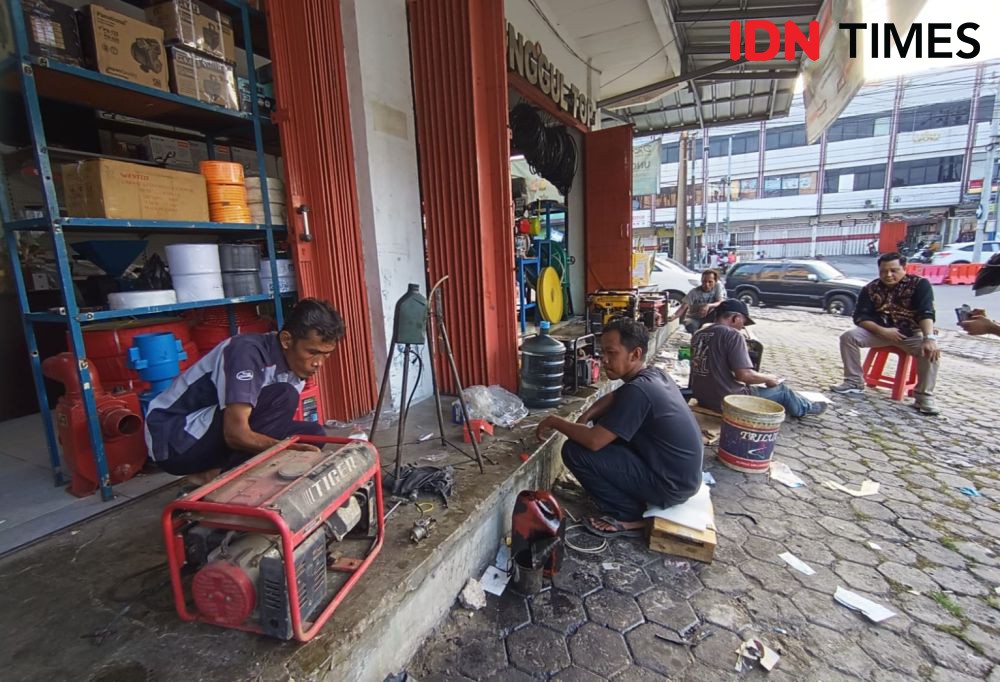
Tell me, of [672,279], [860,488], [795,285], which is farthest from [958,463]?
[795,285]

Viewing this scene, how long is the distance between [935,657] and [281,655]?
267cm

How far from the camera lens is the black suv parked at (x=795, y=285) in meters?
12.0

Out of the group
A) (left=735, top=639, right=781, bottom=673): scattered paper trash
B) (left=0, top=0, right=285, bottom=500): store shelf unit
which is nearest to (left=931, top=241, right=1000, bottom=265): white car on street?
(left=735, top=639, right=781, bottom=673): scattered paper trash

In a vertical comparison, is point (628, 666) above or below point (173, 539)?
below

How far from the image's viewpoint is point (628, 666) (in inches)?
77.2

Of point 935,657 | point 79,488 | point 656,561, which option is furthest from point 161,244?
point 935,657

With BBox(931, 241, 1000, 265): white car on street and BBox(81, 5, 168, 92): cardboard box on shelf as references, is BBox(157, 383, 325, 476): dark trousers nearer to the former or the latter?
BBox(81, 5, 168, 92): cardboard box on shelf

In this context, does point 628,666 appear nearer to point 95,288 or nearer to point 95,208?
point 95,208

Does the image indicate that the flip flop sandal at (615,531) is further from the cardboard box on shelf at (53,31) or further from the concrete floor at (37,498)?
the cardboard box on shelf at (53,31)

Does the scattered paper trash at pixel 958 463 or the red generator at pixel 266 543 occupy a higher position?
the red generator at pixel 266 543

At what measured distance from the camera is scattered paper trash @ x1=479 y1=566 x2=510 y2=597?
7.98 ft

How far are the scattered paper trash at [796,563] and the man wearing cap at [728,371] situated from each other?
1720 mm

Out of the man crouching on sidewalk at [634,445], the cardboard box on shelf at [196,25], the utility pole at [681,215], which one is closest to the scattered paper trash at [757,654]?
the man crouching on sidewalk at [634,445]

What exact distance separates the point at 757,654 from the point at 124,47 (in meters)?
4.39
